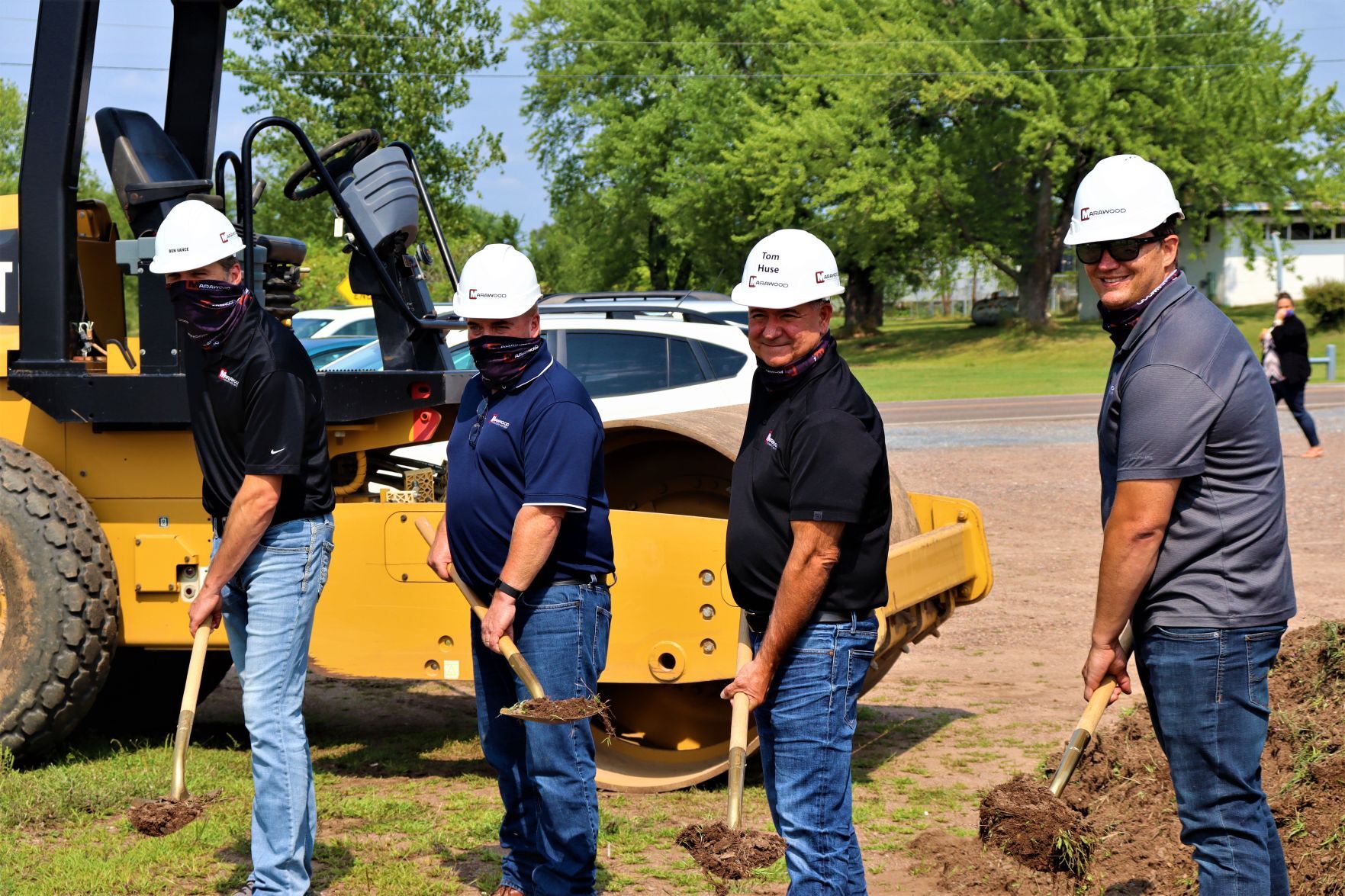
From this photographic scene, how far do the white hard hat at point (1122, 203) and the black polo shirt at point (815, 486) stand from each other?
65 cm

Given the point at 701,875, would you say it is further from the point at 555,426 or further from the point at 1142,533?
the point at 1142,533

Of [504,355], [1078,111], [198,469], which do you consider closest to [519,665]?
[504,355]

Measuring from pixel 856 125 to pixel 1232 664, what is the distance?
137 feet

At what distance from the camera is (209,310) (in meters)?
4.14

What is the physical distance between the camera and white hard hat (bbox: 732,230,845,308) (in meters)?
3.56

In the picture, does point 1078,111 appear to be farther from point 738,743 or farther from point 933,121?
→ point 738,743

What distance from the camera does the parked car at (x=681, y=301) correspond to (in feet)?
38.5

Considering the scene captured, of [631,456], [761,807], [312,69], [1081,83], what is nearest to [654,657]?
[761,807]

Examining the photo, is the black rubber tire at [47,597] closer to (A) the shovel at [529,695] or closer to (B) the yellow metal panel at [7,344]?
(B) the yellow metal panel at [7,344]

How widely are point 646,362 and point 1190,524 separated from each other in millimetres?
5607

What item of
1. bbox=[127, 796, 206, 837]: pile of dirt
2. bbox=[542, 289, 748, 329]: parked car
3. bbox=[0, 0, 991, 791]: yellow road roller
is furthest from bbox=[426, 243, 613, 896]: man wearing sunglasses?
bbox=[542, 289, 748, 329]: parked car

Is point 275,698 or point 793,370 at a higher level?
point 793,370

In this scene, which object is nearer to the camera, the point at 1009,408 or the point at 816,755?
the point at 816,755

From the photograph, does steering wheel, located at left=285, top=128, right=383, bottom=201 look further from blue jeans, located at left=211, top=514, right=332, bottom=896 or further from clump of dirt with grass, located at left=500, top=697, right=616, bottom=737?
clump of dirt with grass, located at left=500, top=697, right=616, bottom=737
